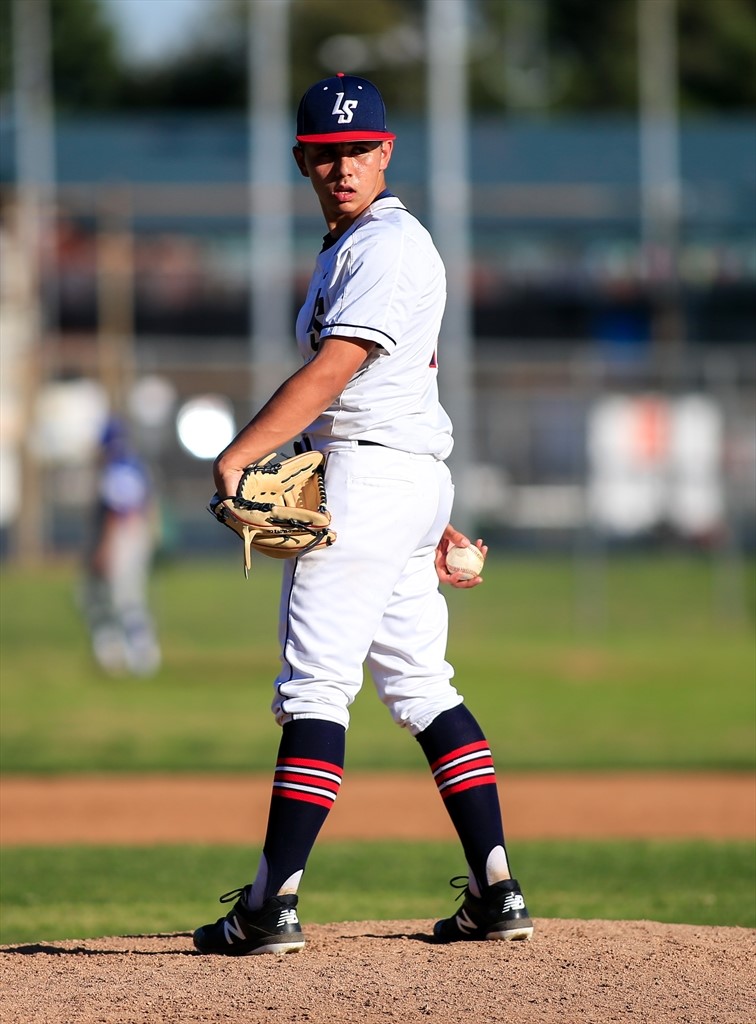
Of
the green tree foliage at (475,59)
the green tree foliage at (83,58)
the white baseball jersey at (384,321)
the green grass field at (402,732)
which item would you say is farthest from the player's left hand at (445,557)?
the green tree foliage at (83,58)

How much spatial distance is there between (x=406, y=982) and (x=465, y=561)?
1127 mm

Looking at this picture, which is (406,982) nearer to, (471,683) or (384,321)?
(384,321)

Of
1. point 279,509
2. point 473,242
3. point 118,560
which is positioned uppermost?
point 473,242

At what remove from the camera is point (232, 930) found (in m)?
3.88

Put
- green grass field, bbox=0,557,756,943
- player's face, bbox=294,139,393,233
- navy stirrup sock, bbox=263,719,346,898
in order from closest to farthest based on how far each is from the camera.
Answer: navy stirrup sock, bbox=263,719,346,898
player's face, bbox=294,139,393,233
green grass field, bbox=0,557,756,943

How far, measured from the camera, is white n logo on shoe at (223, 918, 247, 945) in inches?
152

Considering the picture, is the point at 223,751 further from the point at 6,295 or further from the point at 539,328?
the point at 539,328

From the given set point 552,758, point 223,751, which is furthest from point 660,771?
point 223,751

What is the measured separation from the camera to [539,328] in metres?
34.1

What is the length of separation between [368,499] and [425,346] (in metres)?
0.42

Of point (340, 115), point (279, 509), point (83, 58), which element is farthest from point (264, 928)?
point (83, 58)

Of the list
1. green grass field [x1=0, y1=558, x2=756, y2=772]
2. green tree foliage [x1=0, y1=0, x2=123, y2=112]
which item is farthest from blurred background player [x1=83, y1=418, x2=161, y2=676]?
green tree foliage [x1=0, y1=0, x2=123, y2=112]

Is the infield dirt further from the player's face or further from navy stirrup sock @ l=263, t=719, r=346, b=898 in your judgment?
the player's face

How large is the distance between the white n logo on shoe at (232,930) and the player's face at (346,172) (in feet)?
5.67
